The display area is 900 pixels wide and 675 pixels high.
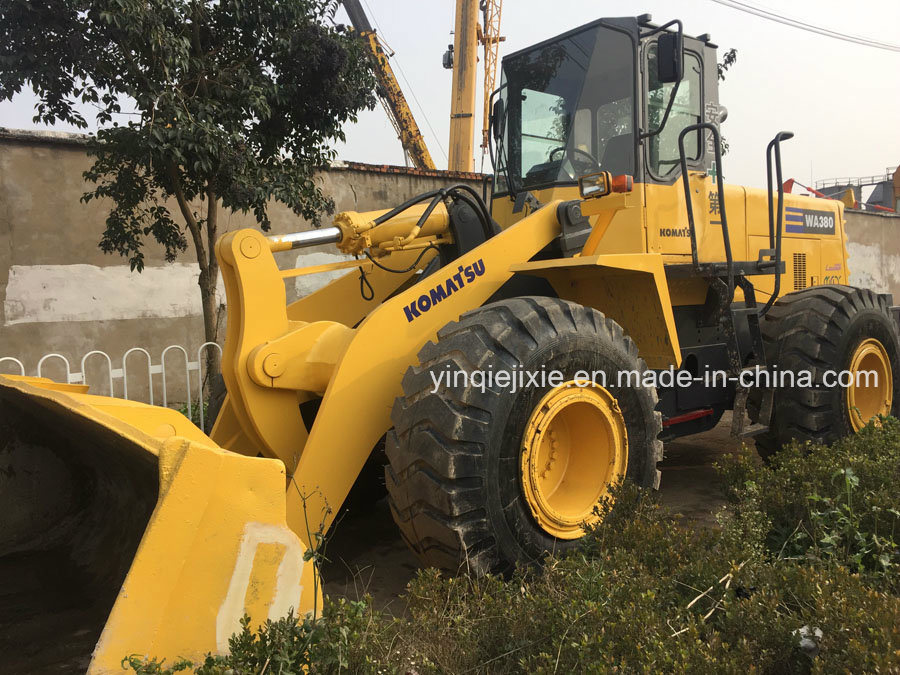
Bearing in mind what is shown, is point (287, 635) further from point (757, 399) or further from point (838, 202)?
point (838, 202)

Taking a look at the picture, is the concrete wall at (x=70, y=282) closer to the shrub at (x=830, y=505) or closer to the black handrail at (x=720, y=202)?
the black handrail at (x=720, y=202)

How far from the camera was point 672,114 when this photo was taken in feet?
15.8

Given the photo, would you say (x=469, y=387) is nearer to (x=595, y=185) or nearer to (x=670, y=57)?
(x=595, y=185)

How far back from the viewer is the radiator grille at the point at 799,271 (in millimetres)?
5926

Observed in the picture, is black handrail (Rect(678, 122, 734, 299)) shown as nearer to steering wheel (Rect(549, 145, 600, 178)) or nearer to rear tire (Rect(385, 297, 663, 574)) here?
steering wheel (Rect(549, 145, 600, 178))

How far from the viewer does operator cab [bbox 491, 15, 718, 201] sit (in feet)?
14.9

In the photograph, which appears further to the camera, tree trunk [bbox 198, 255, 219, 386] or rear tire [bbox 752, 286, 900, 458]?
tree trunk [bbox 198, 255, 219, 386]

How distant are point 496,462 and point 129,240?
508 cm

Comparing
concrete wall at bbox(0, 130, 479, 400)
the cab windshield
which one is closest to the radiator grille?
the cab windshield

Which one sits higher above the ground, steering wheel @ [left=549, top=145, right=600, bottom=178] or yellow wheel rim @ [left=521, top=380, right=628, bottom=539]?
steering wheel @ [left=549, top=145, right=600, bottom=178]

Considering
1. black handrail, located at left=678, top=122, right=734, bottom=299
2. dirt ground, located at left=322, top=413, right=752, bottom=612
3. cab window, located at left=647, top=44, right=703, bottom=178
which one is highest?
cab window, located at left=647, top=44, right=703, bottom=178

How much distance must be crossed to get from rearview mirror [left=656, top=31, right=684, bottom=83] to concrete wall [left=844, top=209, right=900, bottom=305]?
1555 cm

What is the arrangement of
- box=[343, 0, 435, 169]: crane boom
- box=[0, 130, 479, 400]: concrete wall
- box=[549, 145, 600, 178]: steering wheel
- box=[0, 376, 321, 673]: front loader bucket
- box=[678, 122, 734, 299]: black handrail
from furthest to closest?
box=[343, 0, 435, 169]: crane boom, box=[0, 130, 479, 400]: concrete wall, box=[549, 145, 600, 178]: steering wheel, box=[678, 122, 734, 299]: black handrail, box=[0, 376, 321, 673]: front loader bucket

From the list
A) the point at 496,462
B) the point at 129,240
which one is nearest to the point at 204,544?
the point at 496,462
